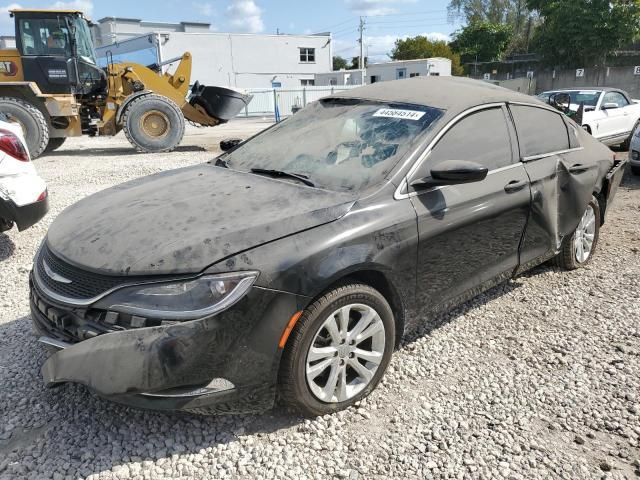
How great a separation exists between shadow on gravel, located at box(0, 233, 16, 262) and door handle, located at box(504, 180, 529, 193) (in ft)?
14.8

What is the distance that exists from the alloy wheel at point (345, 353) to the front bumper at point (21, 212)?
3.29 m

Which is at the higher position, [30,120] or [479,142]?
[30,120]

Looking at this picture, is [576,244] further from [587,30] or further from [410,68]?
[410,68]

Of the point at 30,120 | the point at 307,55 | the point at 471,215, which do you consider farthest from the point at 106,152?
the point at 307,55

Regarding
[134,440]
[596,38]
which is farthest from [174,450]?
[596,38]

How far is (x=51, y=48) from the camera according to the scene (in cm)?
1140

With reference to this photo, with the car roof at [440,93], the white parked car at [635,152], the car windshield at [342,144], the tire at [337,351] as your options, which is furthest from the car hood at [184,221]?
the white parked car at [635,152]

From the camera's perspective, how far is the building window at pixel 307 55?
152 feet

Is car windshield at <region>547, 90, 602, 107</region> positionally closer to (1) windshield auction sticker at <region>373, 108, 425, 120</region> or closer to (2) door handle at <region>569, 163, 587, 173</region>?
(2) door handle at <region>569, 163, 587, 173</region>

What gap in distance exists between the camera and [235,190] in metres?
3.01

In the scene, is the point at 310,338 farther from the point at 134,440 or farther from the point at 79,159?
the point at 79,159

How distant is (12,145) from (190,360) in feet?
11.3

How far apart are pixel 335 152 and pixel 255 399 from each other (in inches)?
63.3

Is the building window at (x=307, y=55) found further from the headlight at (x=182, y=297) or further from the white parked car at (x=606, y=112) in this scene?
the headlight at (x=182, y=297)
